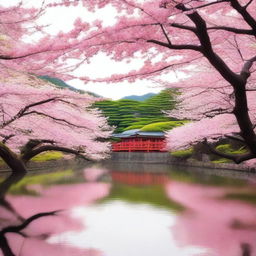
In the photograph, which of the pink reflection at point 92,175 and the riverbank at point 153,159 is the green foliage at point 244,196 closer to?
the pink reflection at point 92,175

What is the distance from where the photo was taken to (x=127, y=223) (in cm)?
612

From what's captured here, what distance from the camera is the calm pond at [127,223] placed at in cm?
446

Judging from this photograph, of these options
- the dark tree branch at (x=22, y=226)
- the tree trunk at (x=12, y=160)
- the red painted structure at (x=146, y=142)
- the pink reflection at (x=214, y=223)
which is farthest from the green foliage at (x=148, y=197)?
the red painted structure at (x=146, y=142)

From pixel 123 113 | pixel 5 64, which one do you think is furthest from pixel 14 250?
pixel 123 113

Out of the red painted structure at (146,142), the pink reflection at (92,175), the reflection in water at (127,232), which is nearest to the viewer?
the reflection in water at (127,232)

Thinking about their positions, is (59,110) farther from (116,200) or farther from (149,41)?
(149,41)

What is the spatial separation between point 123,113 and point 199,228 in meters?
36.3

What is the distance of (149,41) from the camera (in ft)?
15.8

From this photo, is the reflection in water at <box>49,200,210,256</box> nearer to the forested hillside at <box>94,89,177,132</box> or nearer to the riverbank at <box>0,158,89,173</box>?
the riverbank at <box>0,158,89,173</box>

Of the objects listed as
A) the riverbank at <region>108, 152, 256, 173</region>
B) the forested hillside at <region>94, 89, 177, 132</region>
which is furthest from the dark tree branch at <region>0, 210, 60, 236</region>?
the forested hillside at <region>94, 89, 177, 132</region>

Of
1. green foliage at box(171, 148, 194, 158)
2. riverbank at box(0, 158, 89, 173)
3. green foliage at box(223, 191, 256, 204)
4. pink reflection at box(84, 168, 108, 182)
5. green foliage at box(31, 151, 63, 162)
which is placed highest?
green foliage at box(171, 148, 194, 158)

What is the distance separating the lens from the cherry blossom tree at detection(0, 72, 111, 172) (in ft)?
29.7

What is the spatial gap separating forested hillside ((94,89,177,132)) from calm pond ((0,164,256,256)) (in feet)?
98.1

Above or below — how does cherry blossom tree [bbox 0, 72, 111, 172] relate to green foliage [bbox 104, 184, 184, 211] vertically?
above
